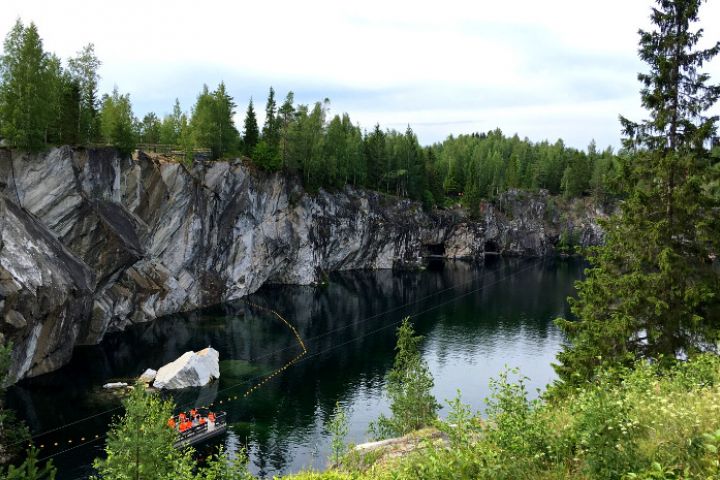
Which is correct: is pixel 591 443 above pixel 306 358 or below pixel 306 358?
above

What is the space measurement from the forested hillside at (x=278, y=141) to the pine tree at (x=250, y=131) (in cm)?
16

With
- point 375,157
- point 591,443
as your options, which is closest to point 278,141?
point 375,157

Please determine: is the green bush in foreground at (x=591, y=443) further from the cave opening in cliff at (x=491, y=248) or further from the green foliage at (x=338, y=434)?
the cave opening in cliff at (x=491, y=248)

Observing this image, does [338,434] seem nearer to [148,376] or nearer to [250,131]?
[148,376]

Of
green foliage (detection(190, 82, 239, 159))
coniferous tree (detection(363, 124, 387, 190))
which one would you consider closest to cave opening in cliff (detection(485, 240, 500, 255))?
coniferous tree (detection(363, 124, 387, 190))

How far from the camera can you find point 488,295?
8819cm

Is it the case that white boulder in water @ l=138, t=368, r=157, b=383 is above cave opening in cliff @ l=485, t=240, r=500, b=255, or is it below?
below

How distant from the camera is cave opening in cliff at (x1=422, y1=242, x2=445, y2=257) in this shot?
134 m

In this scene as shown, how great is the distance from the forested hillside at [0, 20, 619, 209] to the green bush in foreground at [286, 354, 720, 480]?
12454 millimetres

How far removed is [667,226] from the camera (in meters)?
18.9

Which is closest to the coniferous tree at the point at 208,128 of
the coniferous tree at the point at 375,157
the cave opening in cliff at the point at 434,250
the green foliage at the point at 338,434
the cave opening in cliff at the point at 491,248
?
the coniferous tree at the point at 375,157

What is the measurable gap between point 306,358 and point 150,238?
87.6 ft

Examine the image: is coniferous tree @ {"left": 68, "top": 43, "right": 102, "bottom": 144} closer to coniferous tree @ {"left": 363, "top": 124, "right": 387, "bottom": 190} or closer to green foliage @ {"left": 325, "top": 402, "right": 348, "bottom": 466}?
green foliage @ {"left": 325, "top": 402, "right": 348, "bottom": 466}

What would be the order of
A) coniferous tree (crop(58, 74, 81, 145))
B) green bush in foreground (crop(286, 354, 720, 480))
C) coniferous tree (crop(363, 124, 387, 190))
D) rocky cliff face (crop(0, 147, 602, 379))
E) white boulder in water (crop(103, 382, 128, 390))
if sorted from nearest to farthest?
1. green bush in foreground (crop(286, 354, 720, 480))
2. rocky cliff face (crop(0, 147, 602, 379))
3. white boulder in water (crop(103, 382, 128, 390))
4. coniferous tree (crop(58, 74, 81, 145))
5. coniferous tree (crop(363, 124, 387, 190))
